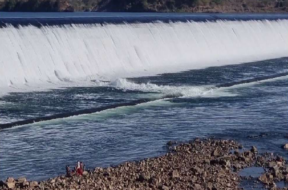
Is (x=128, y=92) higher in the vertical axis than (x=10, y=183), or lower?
higher

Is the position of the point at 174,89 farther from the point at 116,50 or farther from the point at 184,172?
the point at 184,172

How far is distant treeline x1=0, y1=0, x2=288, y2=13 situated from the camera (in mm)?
76688

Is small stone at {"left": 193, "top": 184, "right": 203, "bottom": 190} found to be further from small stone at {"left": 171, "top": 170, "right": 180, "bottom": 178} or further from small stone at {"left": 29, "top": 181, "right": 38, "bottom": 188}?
small stone at {"left": 29, "top": 181, "right": 38, "bottom": 188}

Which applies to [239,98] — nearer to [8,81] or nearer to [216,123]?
[216,123]

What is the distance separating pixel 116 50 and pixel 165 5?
153ft

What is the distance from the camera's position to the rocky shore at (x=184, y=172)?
1435 cm

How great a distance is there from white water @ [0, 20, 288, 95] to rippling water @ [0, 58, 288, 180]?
1.75 m

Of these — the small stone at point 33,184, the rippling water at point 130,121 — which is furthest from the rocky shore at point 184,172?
the rippling water at point 130,121

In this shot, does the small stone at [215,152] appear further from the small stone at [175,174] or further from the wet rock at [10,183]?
the wet rock at [10,183]

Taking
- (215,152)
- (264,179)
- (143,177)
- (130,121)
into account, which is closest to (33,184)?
(143,177)

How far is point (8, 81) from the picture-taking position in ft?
86.2

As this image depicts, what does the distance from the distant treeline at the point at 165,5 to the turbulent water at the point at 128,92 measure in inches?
1375

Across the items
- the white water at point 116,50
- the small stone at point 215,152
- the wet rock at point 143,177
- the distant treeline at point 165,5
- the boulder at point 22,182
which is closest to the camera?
the boulder at point 22,182

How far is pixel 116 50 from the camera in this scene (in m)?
32.5
